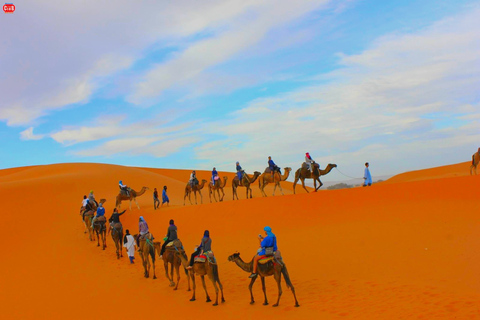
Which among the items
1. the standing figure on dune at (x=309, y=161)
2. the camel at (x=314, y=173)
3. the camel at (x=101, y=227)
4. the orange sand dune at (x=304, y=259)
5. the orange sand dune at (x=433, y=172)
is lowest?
the orange sand dune at (x=304, y=259)

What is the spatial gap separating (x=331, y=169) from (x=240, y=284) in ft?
42.0

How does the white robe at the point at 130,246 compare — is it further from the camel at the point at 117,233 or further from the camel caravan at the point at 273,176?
the camel caravan at the point at 273,176

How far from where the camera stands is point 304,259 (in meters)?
15.1

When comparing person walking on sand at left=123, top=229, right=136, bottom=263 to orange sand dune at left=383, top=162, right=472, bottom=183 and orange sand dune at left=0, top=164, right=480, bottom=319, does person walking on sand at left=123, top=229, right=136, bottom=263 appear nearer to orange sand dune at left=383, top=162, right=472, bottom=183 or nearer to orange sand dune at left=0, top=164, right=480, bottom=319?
orange sand dune at left=0, top=164, right=480, bottom=319

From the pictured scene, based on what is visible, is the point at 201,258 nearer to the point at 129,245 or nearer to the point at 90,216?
the point at 129,245

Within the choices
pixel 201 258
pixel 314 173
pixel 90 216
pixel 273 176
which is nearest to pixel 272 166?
pixel 273 176

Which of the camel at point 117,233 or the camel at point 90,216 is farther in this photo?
the camel at point 90,216

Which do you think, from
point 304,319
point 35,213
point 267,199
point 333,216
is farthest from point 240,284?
point 35,213

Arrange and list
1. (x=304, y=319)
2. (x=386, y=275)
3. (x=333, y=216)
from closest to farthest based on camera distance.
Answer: (x=304, y=319) < (x=386, y=275) < (x=333, y=216)

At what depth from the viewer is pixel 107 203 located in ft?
102

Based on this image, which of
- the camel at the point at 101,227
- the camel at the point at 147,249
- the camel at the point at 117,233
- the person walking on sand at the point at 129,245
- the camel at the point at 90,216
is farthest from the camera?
the camel at the point at 90,216

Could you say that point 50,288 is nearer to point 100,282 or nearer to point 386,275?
point 100,282

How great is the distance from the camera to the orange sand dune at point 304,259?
10578 millimetres

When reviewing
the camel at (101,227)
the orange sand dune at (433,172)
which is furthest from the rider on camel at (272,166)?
the orange sand dune at (433,172)
